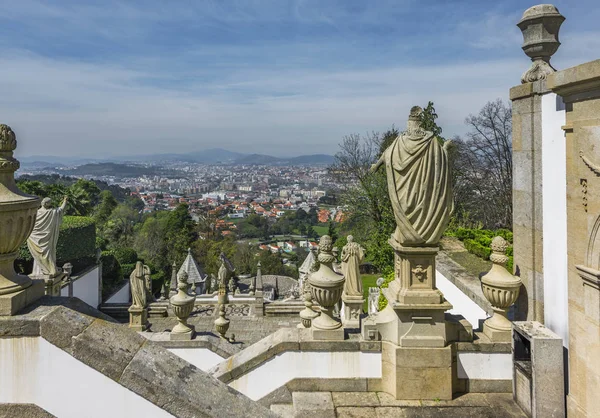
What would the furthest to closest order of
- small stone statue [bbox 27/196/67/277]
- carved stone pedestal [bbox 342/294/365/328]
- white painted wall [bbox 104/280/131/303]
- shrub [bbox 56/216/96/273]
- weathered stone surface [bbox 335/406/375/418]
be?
white painted wall [bbox 104/280/131/303], shrub [bbox 56/216/96/273], small stone statue [bbox 27/196/67/277], carved stone pedestal [bbox 342/294/365/328], weathered stone surface [bbox 335/406/375/418]

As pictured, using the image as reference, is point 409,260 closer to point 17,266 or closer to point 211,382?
point 211,382

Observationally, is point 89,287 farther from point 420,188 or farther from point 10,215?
point 420,188

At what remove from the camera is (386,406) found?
15.0 ft

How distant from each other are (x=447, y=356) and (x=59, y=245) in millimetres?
18488

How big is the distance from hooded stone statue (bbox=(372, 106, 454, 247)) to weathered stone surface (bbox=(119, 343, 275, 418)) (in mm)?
2668

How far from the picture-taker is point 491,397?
190 inches

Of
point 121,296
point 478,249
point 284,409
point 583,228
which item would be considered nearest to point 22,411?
point 284,409

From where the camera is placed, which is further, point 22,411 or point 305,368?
point 305,368

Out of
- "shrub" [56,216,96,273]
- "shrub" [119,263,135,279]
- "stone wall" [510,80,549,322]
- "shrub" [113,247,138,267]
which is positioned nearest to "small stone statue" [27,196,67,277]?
"shrub" [56,216,96,273]

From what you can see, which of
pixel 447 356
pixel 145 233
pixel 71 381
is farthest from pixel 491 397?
pixel 145 233

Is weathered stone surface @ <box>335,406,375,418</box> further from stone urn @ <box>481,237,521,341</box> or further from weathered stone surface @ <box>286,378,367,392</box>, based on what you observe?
stone urn @ <box>481,237,521,341</box>

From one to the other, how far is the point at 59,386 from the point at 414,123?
4.18 m

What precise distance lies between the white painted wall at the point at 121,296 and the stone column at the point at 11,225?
19.8m

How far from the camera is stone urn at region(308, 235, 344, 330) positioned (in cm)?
499
